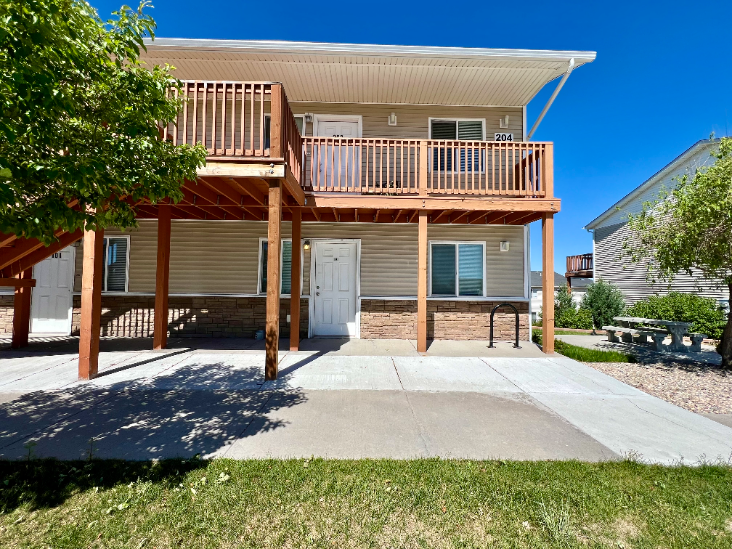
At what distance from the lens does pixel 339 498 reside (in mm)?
2252

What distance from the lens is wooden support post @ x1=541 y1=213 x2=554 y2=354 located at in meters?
6.52

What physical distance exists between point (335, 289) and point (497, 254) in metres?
4.13

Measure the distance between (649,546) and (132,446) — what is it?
12.2 feet

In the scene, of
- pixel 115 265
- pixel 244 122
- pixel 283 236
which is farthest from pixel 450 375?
pixel 115 265

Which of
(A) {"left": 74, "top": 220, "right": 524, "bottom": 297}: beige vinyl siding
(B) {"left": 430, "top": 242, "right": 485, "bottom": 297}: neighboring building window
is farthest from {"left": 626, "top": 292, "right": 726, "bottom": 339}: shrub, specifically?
(B) {"left": 430, "top": 242, "right": 485, "bottom": 297}: neighboring building window

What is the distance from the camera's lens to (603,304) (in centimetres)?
1273

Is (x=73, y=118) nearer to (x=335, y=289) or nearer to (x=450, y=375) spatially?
(x=450, y=375)

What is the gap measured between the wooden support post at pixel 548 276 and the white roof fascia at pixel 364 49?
3449mm

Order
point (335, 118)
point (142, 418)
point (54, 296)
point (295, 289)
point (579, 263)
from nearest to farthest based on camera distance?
point (142, 418) < point (295, 289) < point (54, 296) < point (335, 118) < point (579, 263)

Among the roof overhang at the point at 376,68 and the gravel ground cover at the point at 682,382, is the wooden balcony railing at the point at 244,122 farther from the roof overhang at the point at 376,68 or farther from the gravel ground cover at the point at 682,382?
the gravel ground cover at the point at 682,382

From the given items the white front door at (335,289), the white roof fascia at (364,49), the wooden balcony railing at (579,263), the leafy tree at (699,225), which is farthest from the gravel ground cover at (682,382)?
the wooden balcony railing at (579,263)

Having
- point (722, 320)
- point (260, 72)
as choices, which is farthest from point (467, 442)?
point (722, 320)

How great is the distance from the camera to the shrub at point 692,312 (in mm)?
9383

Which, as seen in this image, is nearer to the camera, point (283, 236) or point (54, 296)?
point (54, 296)
